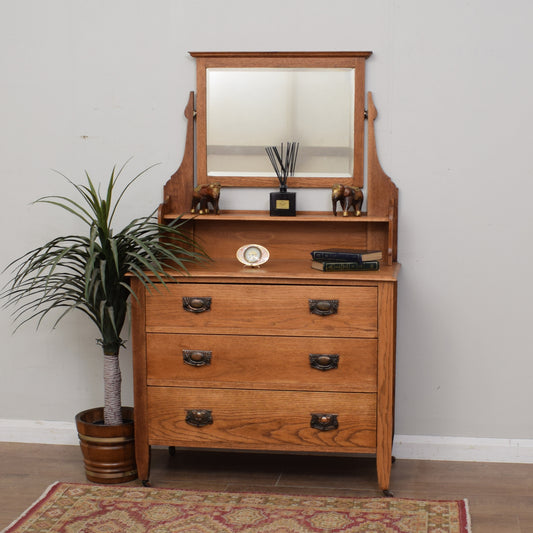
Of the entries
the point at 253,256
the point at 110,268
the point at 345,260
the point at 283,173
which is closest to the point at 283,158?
the point at 283,173

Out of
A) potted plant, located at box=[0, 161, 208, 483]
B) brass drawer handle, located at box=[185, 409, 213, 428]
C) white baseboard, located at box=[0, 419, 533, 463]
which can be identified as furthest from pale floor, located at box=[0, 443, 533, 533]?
brass drawer handle, located at box=[185, 409, 213, 428]

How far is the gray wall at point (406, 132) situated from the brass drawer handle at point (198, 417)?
2.05 ft

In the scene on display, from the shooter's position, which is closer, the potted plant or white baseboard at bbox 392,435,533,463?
the potted plant

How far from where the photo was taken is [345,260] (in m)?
2.74

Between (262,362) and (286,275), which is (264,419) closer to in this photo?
(262,362)

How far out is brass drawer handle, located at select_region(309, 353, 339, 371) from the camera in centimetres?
269

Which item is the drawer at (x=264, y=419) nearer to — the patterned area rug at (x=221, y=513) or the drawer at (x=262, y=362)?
the drawer at (x=262, y=362)

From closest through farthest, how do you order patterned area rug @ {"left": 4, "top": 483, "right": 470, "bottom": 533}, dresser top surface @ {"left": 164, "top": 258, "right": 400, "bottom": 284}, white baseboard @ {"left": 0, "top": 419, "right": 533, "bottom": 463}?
1. patterned area rug @ {"left": 4, "top": 483, "right": 470, "bottom": 533}
2. dresser top surface @ {"left": 164, "top": 258, "right": 400, "bottom": 284}
3. white baseboard @ {"left": 0, "top": 419, "right": 533, "bottom": 463}

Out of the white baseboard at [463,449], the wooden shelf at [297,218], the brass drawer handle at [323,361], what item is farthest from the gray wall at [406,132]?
the brass drawer handle at [323,361]

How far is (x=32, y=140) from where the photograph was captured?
325 centimetres

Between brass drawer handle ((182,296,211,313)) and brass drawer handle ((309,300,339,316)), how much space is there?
0.38 metres

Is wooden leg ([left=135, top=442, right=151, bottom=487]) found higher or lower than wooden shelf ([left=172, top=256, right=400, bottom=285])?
lower

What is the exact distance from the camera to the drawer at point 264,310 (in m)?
2.67

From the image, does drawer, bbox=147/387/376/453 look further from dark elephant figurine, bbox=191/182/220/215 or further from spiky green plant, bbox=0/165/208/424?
dark elephant figurine, bbox=191/182/220/215
